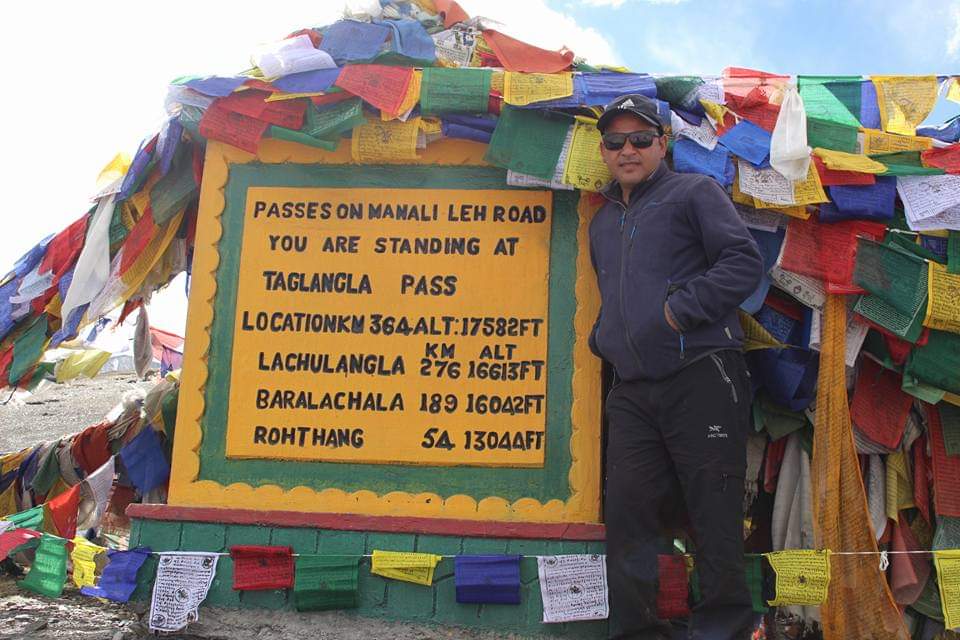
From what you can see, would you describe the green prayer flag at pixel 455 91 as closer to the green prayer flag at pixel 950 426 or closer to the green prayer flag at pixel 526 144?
the green prayer flag at pixel 526 144

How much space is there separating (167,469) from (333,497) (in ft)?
5.37

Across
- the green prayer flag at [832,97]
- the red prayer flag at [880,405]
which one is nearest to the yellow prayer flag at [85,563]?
the red prayer flag at [880,405]

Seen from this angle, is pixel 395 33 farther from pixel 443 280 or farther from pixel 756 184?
pixel 756 184

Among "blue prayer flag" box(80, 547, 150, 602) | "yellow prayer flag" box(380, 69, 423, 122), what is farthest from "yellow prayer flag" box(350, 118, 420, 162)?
"blue prayer flag" box(80, 547, 150, 602)

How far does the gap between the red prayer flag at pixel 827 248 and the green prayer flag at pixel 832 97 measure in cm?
53

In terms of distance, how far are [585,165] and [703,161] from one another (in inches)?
23.0

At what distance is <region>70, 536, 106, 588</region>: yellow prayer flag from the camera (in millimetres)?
4516

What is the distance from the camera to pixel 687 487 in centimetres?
379

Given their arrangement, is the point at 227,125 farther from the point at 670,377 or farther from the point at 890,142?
the point at 890,142

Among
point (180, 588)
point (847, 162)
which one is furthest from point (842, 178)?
point (180, 588)

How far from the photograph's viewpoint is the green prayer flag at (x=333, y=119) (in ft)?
15.0

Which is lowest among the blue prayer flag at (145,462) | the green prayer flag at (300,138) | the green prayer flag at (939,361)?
the blue prayer flag at (145,462)

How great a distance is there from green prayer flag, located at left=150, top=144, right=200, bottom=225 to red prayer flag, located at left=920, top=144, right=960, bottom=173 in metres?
3.86

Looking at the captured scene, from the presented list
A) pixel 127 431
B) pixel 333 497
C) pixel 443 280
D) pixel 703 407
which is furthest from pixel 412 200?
pixel 127 431
